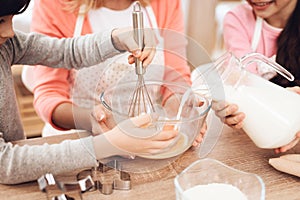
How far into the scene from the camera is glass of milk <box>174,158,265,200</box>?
636 mm

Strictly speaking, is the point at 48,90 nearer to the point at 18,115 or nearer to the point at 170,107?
the point at 18,115

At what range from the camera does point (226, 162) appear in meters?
0.79

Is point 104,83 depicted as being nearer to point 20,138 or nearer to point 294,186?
point 20,138

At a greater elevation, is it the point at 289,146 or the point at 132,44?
the point at 132,44

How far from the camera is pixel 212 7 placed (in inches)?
85.1

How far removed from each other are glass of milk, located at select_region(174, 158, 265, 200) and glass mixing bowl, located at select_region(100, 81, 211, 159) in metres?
0.06

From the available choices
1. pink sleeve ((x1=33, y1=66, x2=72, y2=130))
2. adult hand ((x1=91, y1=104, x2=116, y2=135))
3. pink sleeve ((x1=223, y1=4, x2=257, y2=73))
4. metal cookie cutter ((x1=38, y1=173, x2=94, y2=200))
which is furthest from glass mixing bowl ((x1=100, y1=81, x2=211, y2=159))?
pink sleeve ((x1=223, y1=4, x2=257, y2=73))

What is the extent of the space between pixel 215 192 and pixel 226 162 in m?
0.14

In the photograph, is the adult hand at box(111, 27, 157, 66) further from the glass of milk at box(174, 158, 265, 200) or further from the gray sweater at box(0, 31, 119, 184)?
the glass of milk at box(174, 158, 265, 200)

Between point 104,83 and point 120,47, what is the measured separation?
91 millimetres

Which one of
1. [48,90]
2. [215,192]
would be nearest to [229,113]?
[215,192]

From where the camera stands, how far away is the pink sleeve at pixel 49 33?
1.08 metres

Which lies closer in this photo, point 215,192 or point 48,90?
point 215,192

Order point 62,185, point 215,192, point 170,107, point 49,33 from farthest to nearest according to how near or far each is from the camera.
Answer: point 49,33, point 170,107, point 215,192, point 62,185
